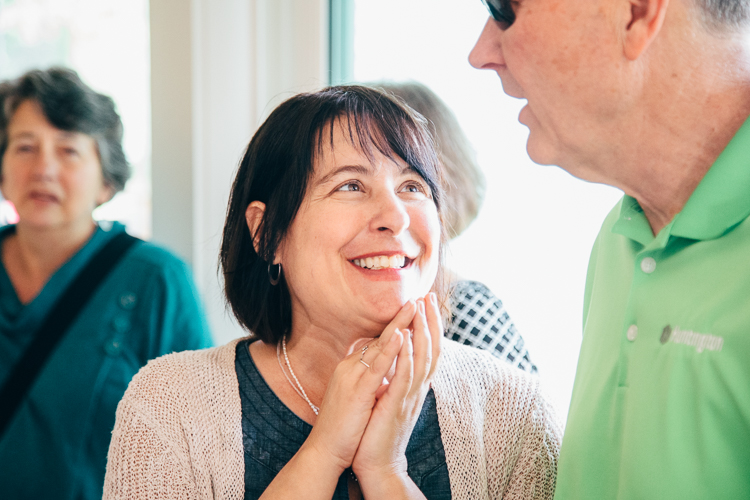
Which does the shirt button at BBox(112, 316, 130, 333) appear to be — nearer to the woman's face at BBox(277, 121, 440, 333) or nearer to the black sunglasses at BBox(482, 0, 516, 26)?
the woman's face at BBox(277, 121, 440, 333)

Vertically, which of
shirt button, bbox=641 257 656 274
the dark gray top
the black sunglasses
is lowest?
the dark gray top

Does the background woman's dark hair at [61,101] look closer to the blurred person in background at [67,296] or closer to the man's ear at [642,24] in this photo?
the blurred person in background at [67,296]

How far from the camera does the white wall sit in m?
2.19

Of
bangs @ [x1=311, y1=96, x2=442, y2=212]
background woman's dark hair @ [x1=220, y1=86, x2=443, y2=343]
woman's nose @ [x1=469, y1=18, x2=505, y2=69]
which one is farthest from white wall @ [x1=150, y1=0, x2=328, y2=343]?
woman's nose @ [x1=469, y1=18, x2=505, y2=69]

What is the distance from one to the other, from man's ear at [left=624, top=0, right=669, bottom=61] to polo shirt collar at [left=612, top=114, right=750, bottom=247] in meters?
0.17

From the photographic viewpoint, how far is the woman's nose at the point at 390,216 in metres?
1.22

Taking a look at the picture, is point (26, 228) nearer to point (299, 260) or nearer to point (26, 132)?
point (26, 132)

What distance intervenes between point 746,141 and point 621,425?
→ 0.45 m

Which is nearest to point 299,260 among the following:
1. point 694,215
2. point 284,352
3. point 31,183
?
point 284,352

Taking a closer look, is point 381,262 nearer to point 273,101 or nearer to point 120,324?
point 120,324

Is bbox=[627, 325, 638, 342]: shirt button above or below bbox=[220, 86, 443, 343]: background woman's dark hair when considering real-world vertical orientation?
below

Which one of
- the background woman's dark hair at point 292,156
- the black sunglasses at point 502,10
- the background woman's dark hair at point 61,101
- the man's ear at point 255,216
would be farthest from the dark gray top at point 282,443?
the background woman's dark hair at point 61,101

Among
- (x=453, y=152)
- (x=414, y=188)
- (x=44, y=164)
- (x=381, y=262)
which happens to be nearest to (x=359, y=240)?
(x=381, y=262)

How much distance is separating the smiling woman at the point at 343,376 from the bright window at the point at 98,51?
119 centimetres
